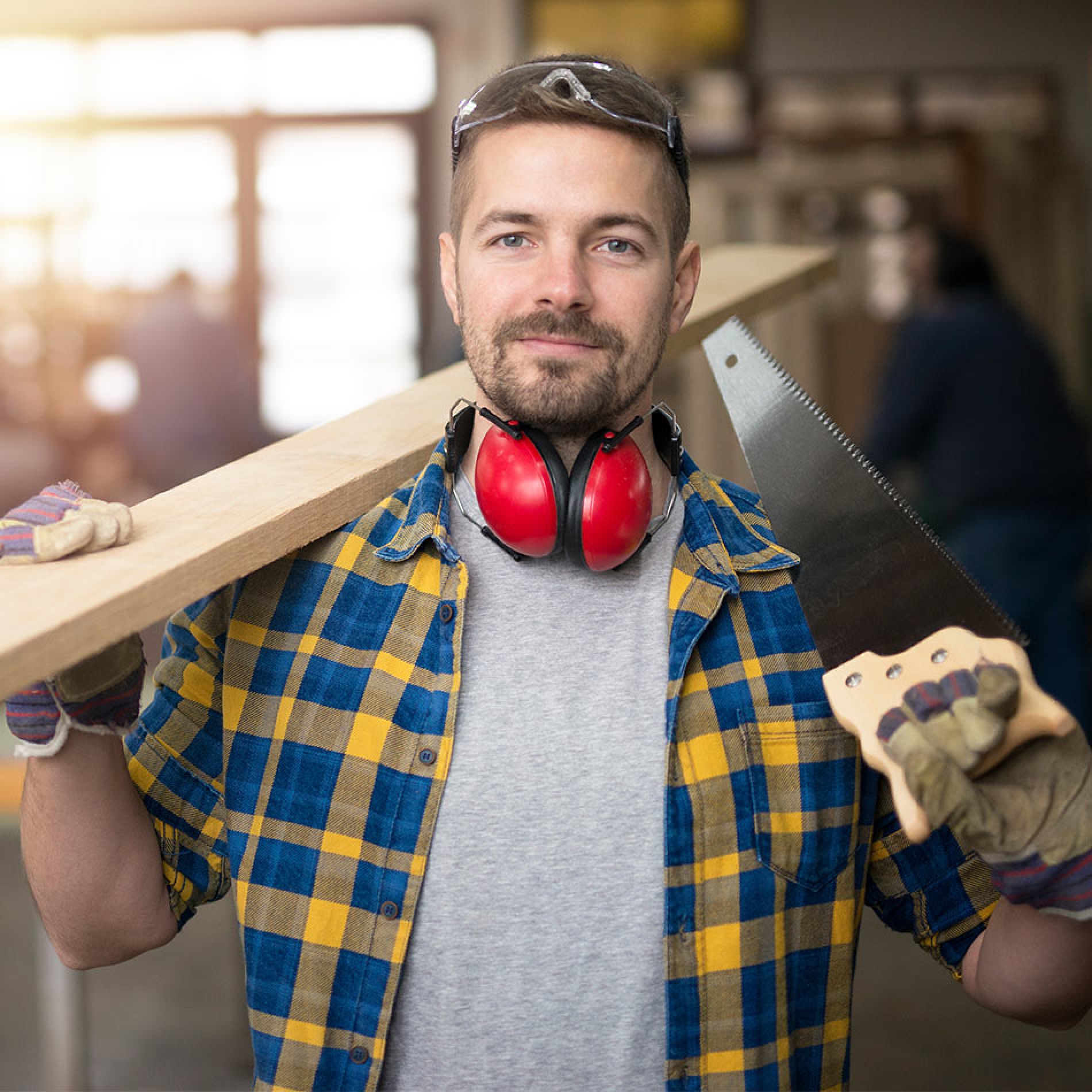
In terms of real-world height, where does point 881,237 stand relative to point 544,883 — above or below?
above

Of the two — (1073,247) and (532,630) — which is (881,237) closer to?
(1073,247)

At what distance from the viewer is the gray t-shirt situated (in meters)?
1.43

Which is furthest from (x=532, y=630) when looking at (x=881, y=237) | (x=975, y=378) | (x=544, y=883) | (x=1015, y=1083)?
(x=881, y=237)

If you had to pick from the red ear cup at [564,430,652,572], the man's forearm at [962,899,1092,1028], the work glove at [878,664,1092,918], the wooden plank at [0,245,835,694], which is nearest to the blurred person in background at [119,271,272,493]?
the wooden plank at [0,245,835,694]

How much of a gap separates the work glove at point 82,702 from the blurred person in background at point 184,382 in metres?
6.03

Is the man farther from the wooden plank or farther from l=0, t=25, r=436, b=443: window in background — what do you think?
l=0, t=25, r=436, b=443: window in background

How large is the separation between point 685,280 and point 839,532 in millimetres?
364

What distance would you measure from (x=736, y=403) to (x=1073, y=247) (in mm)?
5973

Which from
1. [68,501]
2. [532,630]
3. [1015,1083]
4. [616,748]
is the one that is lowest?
[1015,1083]

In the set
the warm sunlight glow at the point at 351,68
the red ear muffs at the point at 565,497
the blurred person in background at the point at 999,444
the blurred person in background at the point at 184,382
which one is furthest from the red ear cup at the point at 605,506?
the warm sunlight glow at the point at 351,68

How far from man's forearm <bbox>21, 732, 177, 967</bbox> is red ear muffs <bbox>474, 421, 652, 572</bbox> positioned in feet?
1.56

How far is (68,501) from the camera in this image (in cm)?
131

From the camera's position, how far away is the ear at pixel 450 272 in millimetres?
1606

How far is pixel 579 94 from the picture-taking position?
148 centimetres
